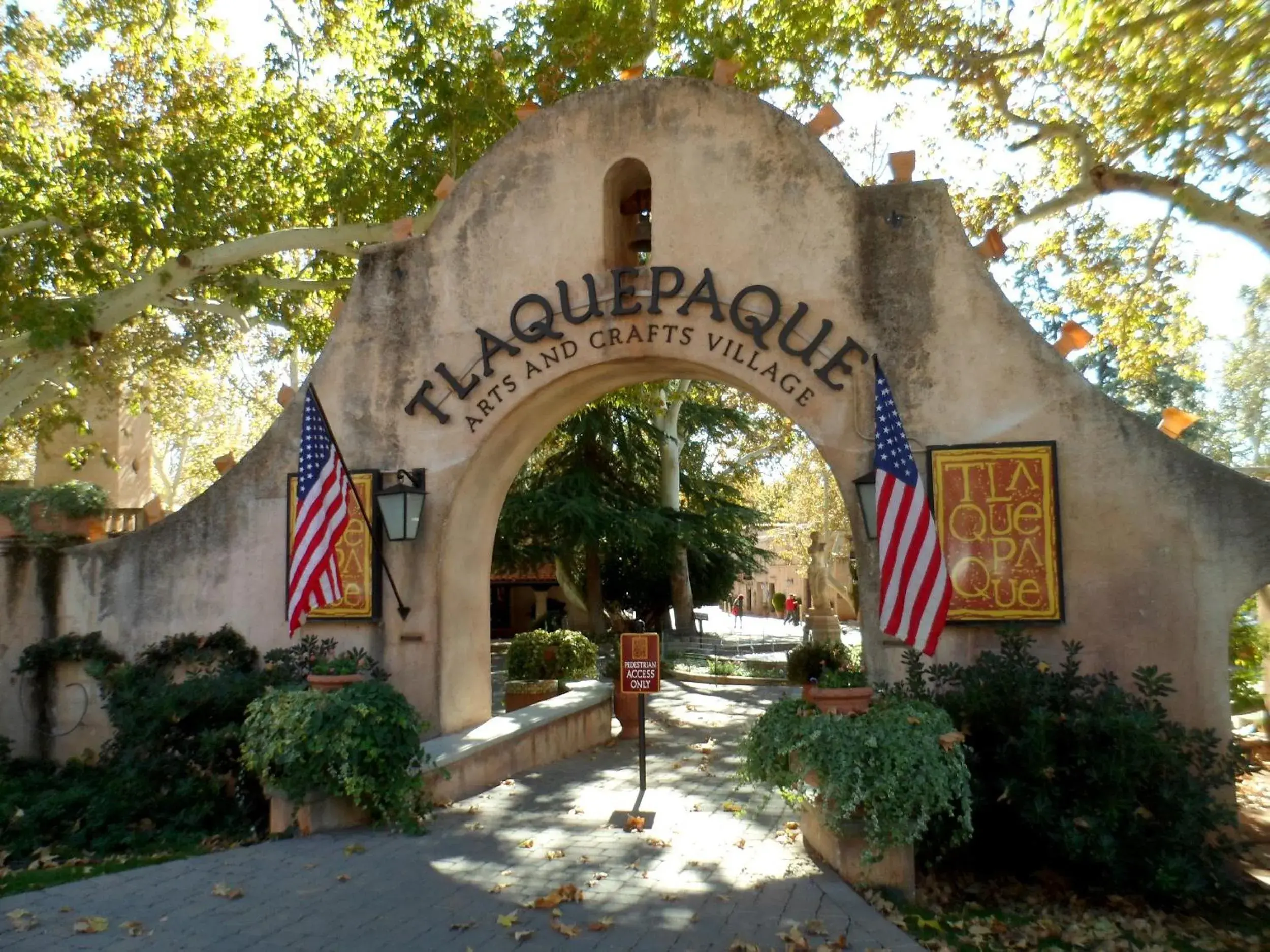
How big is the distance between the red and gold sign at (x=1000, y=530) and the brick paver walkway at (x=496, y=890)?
95.8 inches

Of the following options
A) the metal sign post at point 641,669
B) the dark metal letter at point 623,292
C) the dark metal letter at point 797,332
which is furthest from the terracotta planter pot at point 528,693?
the dark metal letter at point 797,332

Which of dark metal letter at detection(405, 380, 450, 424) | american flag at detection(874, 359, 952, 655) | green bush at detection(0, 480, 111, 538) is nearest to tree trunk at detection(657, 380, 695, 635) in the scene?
dark metal letter at detection(405, 380, 450, 424)

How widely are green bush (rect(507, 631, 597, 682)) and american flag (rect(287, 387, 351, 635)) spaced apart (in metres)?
4.69

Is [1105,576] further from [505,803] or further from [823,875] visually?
[505,803]

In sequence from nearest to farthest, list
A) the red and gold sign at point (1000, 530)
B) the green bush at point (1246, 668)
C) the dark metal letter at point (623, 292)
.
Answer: the red and gold sign at point (1000, 530)
the dark metal letter at point (623, 292)
the green bush at point (1246, 668)

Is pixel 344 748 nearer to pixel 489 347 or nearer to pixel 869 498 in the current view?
pixel 489 347

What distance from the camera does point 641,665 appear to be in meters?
9.58

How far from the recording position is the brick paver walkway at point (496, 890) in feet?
19.6

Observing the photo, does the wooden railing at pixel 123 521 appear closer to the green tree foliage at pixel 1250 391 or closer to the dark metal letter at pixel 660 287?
the dark metal letter at pixel 660 287

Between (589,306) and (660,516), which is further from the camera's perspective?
(660,516)

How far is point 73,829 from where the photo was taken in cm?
927

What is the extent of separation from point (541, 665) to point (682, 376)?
5162 millimetres

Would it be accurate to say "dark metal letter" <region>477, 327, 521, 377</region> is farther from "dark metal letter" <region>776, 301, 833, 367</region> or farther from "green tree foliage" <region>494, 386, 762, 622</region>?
"green tree foliage" <region>494, 386, 762, 622</region>

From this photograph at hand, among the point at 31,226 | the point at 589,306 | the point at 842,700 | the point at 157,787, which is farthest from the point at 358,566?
the point at 31,226
